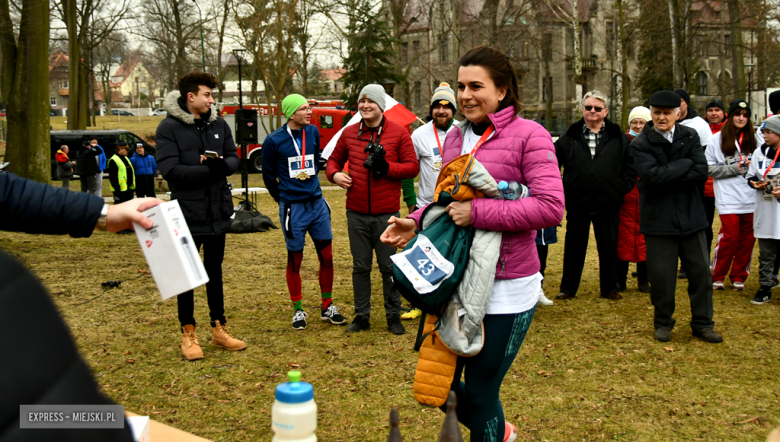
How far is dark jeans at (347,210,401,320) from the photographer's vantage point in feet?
18.8

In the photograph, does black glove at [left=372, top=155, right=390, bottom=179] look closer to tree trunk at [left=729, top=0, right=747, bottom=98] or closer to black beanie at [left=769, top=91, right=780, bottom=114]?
black beanie at [left=769, top=91, right=780, bottom=114]

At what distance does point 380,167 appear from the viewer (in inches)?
218

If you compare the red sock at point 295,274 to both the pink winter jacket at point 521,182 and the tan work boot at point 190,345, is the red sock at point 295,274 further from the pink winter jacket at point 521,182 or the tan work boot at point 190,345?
the pink winter jacket at point 521,182

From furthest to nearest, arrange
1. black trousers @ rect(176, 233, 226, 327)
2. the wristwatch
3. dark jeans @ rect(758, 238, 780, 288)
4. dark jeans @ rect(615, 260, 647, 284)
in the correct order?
1. dark jeans @ rect(615, 260, 647, 284)
2. dark jeans @ rect(758, 238, 780, 288)
3. black trousers @ rect(176, 233, 226, 327)
4. the wristwatch

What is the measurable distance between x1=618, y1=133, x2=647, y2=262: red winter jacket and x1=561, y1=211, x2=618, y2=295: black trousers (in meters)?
0.43

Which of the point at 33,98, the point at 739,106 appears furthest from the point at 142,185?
the point at 739,106

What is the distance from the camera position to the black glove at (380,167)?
5496mm

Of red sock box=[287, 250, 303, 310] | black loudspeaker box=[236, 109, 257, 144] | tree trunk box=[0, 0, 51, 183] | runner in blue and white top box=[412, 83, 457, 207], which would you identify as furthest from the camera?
black loudspeaker box=[236, 109, 257, 144]

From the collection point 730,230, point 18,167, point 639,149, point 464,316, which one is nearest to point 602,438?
point 464,316

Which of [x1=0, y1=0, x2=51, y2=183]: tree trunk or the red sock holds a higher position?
[x1=0, y1=0, x2=51, y2=183]: tree trunk

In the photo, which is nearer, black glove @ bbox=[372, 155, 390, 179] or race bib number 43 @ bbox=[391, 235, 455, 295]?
race bib number 43 @ bbox=[391, 235, 455, 295]

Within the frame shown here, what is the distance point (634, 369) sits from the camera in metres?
4.85

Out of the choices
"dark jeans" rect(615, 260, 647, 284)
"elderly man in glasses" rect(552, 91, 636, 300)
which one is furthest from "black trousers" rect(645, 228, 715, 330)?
"dark jeans" rect(615, 260, 647, 284)

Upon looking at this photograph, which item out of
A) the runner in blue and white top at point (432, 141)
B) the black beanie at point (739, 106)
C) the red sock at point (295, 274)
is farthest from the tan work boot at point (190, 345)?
the black beanie at point (739, 106)
